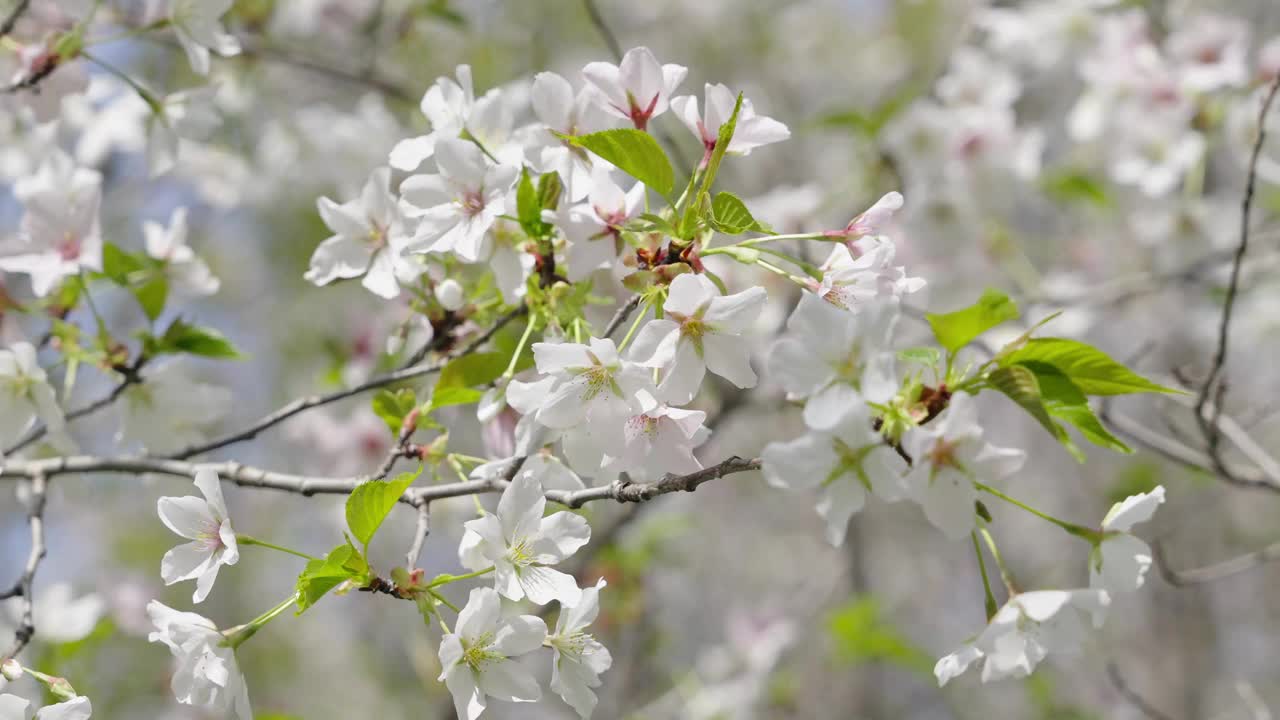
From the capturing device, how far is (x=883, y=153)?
268cm

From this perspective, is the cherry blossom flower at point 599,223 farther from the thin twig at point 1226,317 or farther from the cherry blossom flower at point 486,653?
the thin twig at point 1226,317

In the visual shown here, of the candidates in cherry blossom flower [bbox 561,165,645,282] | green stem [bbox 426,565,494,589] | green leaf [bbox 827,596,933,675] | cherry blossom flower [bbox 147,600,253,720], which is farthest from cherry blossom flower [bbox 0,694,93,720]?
green leaf [bbox 827,596,933,675]

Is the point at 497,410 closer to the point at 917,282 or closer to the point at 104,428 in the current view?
the point at 917,282

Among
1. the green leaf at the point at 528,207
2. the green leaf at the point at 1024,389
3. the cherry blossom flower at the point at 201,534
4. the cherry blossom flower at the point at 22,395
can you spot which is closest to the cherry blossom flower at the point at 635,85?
the green leaf at the point at 528,207

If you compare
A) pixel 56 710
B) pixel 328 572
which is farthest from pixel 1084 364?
pixel 56 710

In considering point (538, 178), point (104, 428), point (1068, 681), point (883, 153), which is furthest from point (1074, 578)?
point (538, 178)

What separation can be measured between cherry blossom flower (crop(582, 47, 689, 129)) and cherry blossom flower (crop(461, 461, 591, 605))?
1.44 feet

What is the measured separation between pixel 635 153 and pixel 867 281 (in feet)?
0.91

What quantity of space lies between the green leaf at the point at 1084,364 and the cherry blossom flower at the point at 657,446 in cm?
33

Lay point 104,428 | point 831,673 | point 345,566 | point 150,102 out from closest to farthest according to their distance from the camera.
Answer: point 345,566
point 150,102
point 104,428
point 831,673

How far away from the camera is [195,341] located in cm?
154

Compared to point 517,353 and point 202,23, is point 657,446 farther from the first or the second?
point 202,23

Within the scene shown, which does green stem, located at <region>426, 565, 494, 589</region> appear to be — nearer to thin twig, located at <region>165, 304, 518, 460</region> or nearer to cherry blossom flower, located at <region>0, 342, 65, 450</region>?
thin twig, located at <region>165, 304, 518, 460</region>

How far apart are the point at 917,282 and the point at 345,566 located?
0.67 metres
